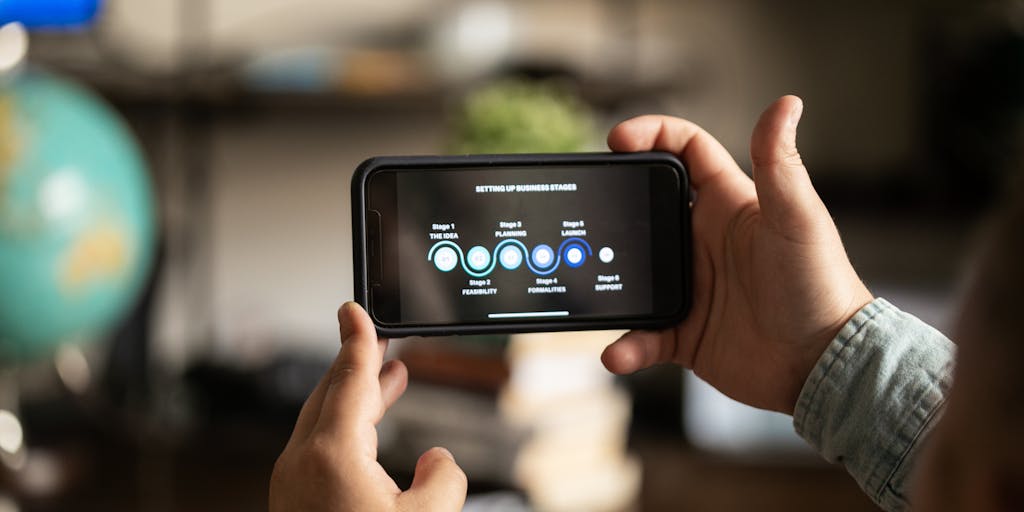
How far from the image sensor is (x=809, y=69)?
7.81 ft

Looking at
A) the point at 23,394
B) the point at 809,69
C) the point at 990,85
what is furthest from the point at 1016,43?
the point at 23,394

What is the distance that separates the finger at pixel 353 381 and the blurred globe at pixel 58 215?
0.93 meters

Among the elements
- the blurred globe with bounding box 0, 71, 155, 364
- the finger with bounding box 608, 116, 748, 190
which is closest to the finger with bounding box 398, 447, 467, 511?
the finger with bounding box 608, 116, 748, 190

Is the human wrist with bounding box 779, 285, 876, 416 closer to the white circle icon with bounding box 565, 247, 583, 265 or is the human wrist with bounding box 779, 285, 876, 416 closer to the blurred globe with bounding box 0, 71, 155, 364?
the white circle icon with bounding box 565, 247, 583, 265

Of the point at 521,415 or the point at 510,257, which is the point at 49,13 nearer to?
the point at 521,415

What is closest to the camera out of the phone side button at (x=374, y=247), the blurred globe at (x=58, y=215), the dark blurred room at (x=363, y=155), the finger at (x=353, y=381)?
the finger at (x=353, y=381)

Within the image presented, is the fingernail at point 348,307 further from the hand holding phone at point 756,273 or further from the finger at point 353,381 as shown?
the hand holding phone at point 756,273

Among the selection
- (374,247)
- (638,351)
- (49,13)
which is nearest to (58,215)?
(49,13)

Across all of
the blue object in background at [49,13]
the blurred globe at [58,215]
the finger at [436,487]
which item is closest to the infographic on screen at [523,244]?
the finger at [436,487]

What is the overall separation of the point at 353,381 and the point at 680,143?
297mm

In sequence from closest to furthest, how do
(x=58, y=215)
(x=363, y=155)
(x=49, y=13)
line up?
(x=58, y=215) → (x=49, y=13) → (x=363, y=155)

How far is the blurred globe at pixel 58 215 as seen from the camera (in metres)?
1.32

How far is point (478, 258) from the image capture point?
25.8 inches

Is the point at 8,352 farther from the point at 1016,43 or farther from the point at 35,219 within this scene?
the point at 1016,43
